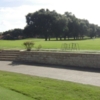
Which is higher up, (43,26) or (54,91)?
(43,26)

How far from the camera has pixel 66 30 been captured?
239 feet

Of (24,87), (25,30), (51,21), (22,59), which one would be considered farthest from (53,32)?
(24,87)

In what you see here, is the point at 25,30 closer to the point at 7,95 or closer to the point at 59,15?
the point at 59,15

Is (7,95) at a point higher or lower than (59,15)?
lower

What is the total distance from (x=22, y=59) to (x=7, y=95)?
12.0 meters

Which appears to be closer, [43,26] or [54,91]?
[54,91]

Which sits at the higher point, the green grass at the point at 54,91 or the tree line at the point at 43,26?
the tree line at the point at 43,26

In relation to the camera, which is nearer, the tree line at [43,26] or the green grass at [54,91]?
the green grass at [54,91]

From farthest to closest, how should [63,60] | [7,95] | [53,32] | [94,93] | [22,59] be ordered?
[53,32], [22,59], [63,60], [94,93], [7,95]

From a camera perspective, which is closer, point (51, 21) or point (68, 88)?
point (68, 88)

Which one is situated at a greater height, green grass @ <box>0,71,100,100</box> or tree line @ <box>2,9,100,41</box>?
tree line @ <box>2,9,100,41</box>

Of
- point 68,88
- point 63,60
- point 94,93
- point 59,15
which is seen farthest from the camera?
point 59,15

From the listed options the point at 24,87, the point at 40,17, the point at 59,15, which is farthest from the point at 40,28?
the point at 24,87

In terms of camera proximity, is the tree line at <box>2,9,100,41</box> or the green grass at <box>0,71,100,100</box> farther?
the tree line at <box>2,9,100,41</box>
